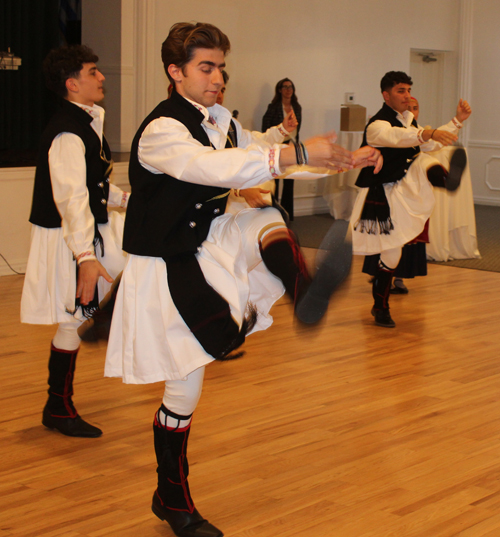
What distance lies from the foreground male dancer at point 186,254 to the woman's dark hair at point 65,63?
1.02m

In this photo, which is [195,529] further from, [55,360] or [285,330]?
[285,330]

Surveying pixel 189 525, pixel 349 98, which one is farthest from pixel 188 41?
pixel 349 98

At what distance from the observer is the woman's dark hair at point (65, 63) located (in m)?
2.85

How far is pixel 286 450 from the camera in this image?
273 cm

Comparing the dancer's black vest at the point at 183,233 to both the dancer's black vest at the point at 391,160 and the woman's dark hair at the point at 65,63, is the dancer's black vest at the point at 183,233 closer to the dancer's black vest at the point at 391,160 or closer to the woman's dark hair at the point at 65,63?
the woman's dark hair at the point at 65,63

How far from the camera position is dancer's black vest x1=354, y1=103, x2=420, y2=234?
463cm

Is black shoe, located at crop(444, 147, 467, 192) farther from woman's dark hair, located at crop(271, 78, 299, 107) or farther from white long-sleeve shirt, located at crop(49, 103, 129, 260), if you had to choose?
woman's dark hair, located at crop(271, 78, 299, 107)

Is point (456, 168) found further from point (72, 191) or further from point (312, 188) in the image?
point (312, 188)

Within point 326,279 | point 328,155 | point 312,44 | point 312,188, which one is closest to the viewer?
point 328,155

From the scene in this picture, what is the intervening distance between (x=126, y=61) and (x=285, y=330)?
4.46 metres

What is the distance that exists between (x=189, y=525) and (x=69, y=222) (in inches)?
43.4

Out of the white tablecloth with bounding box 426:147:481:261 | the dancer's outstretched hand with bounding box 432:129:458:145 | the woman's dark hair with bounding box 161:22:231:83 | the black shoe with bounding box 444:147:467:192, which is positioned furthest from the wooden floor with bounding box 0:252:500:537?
the white tablecloth with bounding box 426:147:481:261

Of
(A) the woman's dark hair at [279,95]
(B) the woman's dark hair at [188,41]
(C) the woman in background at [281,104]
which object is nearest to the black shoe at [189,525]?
(B) the woman's dark hair at [188,41]

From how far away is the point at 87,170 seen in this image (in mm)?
2705
